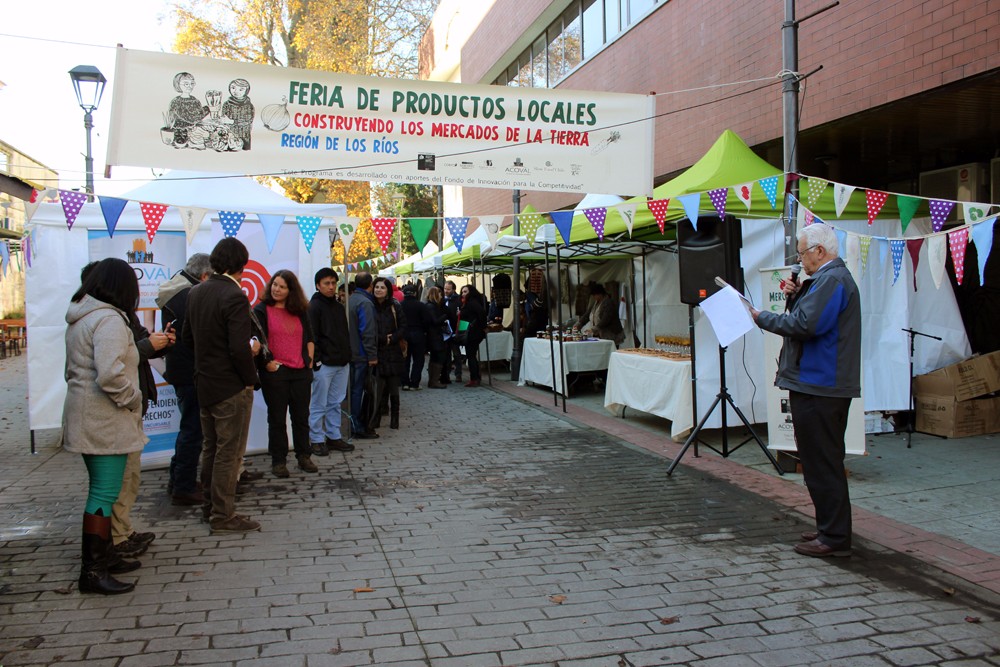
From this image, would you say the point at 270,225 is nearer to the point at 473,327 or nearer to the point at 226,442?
the point at 226,442

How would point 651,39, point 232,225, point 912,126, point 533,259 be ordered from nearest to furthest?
point 232,225 < point 912,126 < point 651,39 < point 533,259

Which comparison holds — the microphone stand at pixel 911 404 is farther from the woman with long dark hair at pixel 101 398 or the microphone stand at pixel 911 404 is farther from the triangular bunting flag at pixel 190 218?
the triangular bunting flag at pixel 190 218

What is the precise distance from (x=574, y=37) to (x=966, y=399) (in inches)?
450

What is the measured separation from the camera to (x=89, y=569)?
12.4 ft

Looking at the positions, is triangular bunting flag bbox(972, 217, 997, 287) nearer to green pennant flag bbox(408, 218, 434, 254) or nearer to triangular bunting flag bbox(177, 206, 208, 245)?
green pennant flag bbox(408, 218, 434, 254)

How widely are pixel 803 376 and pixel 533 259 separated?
428 inches

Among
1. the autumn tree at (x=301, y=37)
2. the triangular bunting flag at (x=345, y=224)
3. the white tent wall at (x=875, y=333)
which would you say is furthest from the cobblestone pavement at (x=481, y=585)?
the autumn tree at (x=301, y=37)

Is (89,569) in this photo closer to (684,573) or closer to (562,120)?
(684,573)

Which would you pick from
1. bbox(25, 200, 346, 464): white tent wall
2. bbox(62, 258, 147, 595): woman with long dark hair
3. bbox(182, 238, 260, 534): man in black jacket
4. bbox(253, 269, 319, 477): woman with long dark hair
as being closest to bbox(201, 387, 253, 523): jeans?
bbox(182, 238, 260, 534): man in black jacket

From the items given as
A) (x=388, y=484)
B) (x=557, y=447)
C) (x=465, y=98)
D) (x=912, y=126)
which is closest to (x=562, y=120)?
(x=465, y=98)

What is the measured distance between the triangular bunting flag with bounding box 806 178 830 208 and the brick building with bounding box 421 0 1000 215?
1.42 metres

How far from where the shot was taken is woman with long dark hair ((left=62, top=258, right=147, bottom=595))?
144 inches

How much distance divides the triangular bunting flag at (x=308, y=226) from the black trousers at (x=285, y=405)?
5.04 feet

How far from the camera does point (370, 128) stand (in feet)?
22.4
